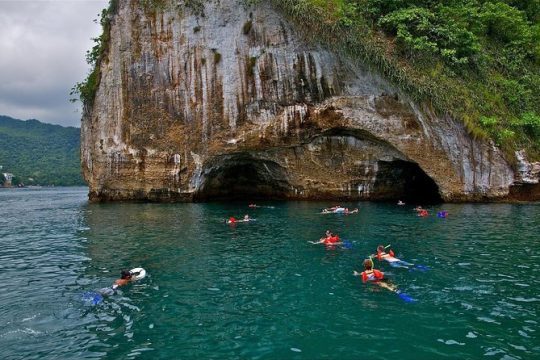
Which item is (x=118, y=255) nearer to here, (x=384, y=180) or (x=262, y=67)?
(x=262, y=67)

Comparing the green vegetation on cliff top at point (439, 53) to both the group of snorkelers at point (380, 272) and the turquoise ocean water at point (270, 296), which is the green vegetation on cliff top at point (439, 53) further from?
the group of snorkelers at point (380, 272)

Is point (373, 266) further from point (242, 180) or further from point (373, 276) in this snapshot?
point (242, 180)

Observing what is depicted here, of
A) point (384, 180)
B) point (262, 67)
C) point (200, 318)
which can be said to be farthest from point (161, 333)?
point (384, 180)

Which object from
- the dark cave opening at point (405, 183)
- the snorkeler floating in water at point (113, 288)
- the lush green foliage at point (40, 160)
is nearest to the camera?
the snorkeler floating in water at point (113, 288)

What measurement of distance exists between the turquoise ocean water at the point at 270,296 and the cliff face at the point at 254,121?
1187 cm

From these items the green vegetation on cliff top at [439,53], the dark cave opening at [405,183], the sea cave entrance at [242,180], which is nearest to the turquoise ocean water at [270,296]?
the green vegetation on cliff top at [439,53]

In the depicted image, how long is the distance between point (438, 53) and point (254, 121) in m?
15.0

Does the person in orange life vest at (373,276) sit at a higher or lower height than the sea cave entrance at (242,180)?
lower

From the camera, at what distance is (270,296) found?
38.2 ft

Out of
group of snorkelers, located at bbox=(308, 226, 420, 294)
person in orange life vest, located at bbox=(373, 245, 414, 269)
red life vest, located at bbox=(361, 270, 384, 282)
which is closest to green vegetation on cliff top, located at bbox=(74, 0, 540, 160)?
group of snorkelers, located at bbox=(308, 226, 420, 294)

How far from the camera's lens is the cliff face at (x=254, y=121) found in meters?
32.8

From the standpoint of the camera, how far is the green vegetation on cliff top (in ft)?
102

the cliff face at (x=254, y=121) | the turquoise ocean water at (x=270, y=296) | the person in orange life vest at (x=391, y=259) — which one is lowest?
the turquoise ocean water at (x=270, y=296)

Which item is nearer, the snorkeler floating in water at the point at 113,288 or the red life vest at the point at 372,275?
the snorkeler floating in water at the point at 113,288
